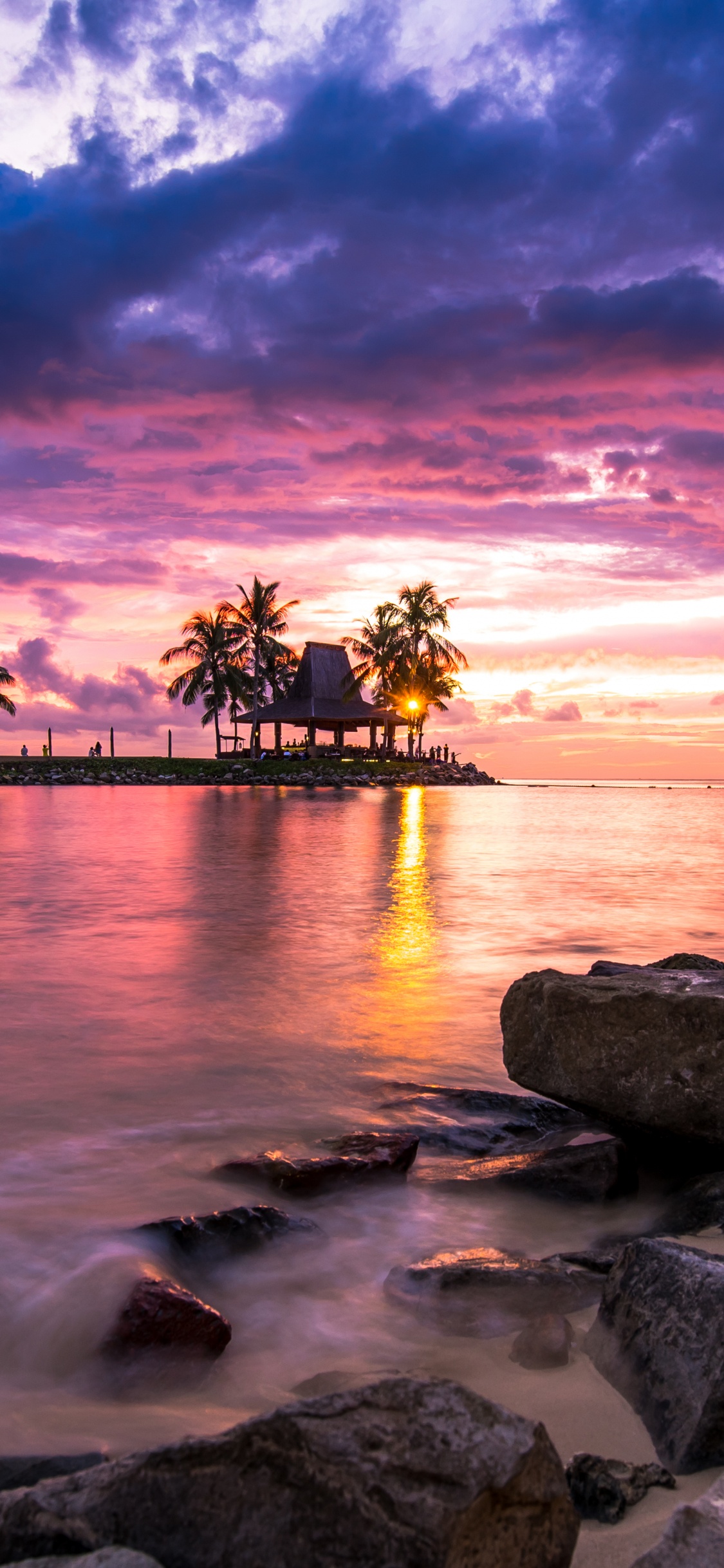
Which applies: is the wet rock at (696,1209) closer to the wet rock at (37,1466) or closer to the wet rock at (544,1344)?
the wet rock at (544,1344)

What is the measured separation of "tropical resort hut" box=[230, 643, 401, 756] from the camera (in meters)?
46.7

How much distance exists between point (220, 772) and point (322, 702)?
6.40m

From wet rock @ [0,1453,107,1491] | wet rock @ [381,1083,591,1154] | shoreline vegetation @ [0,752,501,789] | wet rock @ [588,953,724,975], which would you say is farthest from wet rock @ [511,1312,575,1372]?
shoreline vegetation @ [0,752,501,789]

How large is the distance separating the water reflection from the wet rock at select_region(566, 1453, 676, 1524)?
216 inches

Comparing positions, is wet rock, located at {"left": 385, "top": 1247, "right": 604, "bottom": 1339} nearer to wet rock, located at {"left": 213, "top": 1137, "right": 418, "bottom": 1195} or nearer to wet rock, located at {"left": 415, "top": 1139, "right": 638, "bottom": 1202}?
wet rock, located at {"left": 415, "top": 1139, "right": 638, "bottom": 1202}

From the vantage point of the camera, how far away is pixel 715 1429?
70.2 inches

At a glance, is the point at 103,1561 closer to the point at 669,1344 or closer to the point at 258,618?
the point at 669,1344

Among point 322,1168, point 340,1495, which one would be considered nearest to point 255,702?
point 322,1168

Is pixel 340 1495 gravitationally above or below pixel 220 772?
below

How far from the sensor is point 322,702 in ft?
155

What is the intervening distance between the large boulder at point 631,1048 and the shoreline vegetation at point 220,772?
4028 centimetres

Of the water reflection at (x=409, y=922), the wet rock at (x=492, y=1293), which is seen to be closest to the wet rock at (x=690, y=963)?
the wet rock at (x=492, y=1293)

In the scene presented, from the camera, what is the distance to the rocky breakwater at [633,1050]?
10.1ft

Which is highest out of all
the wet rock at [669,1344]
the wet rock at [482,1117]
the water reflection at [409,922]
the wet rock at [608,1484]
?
the wet rock at [669,1344]
